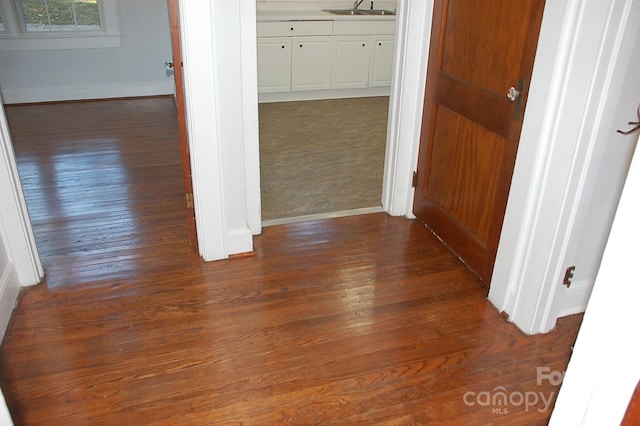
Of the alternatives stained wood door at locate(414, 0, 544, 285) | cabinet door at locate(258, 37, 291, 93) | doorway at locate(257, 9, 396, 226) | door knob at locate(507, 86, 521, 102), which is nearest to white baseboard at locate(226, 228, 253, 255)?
doorway at locate(257, 9, 396, 226)

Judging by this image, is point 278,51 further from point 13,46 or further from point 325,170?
point 13,46

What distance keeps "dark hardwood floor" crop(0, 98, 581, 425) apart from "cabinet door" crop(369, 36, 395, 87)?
118 inches

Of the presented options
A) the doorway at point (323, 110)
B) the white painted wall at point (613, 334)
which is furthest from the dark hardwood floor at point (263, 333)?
the white painted wall at point (613, 334)

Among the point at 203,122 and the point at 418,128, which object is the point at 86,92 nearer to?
the point at 203,122

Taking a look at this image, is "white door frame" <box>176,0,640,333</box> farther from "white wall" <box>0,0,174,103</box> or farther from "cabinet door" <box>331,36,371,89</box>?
"white wall" <box>0,0,174,103</box>

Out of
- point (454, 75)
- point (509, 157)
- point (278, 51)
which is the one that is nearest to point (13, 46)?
point (278, 51)

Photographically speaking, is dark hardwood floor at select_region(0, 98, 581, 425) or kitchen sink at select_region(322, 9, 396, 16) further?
kitchen sink at select_region(322, 9, 396, 16)

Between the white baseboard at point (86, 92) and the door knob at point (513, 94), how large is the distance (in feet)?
14.7

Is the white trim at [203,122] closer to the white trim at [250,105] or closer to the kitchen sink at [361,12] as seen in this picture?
the white trim at [250,105]

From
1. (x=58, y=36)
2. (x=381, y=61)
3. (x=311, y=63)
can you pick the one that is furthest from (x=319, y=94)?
(x=58, y=36)

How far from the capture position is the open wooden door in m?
2.37

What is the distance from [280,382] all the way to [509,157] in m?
1.37

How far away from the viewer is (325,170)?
159 inches

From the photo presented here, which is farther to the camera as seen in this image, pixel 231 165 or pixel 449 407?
pixel 231 165
